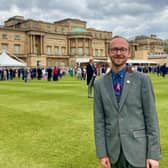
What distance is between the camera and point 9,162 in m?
5.80

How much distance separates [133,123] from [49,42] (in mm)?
99690

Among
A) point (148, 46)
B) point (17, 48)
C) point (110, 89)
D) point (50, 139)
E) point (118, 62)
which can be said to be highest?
point (148, 46)

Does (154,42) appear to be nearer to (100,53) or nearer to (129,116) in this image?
(100,53)

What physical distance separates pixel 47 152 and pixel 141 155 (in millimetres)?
3649

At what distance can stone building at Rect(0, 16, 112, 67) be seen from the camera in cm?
9425

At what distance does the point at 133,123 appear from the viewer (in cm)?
304

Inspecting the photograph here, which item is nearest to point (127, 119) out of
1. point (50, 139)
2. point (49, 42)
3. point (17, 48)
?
point (50, 139)

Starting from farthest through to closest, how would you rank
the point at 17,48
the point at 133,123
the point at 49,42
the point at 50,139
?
the point at 49,42 < the point at 17,48 < the point at 50,139 < the point at 133,123

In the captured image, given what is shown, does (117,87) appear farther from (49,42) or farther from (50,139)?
(49,42)

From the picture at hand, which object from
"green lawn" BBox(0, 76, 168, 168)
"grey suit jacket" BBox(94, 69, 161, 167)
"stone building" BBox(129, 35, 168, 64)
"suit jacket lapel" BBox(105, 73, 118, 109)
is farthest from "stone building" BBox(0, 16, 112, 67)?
"grey suit jacket" BBox(94, 69, 161, 167)

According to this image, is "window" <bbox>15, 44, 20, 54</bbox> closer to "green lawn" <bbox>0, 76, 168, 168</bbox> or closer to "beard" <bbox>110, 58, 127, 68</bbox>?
"green lawn" <bbox>0, 76, 168, 168</bbox>

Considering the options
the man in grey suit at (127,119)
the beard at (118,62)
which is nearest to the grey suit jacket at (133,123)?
the man in grey suit at (127,119)

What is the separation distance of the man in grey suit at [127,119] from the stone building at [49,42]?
91.2m

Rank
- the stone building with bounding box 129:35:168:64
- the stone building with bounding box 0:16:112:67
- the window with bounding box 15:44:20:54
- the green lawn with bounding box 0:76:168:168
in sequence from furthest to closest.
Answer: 1. the stone building with bounding box 129:35:168:64
2. the window with bounding box 15:44:20:54
3. the stone building with bounding box 0:16:112:67
4. the green lawn with bounding box 0:76:168:168
